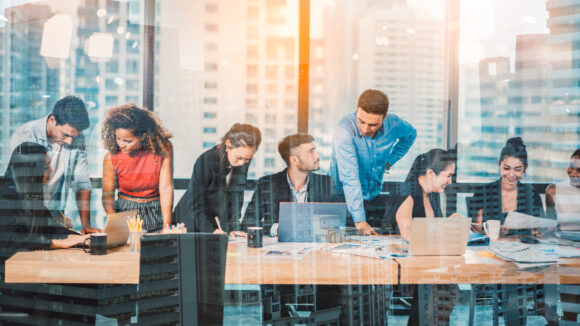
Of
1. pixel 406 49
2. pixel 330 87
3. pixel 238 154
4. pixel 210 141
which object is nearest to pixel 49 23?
pixel 210 141

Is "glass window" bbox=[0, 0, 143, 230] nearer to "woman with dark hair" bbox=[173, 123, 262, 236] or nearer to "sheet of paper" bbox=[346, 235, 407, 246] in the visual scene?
"woman with dark hair" bbox=[173, 123, 262, 236]

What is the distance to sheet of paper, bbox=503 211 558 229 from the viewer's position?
2.81m

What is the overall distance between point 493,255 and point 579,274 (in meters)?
0.36

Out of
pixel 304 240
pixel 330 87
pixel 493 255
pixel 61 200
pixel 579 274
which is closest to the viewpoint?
pixel 579 274

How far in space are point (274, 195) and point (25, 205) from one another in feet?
4.99

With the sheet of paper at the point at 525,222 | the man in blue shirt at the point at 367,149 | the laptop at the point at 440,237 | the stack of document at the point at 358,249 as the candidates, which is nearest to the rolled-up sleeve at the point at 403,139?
the man in blue shirt at the point at 367,149

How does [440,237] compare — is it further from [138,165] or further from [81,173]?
[81,173]

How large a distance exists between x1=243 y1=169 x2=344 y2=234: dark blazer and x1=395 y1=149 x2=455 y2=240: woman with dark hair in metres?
0.47

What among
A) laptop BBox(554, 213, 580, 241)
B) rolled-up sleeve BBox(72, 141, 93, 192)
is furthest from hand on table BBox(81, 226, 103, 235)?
laptop BBox(554, 213, 580, 241)

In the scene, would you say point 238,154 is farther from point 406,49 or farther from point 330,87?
point 406,49

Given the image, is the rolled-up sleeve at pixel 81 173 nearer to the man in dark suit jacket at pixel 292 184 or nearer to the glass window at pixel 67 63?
the glass window at pixel 67 63

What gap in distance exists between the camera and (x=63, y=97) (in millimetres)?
2707

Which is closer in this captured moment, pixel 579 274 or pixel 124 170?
pixel 579 274

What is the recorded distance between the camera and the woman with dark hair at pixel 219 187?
2.80 meters
